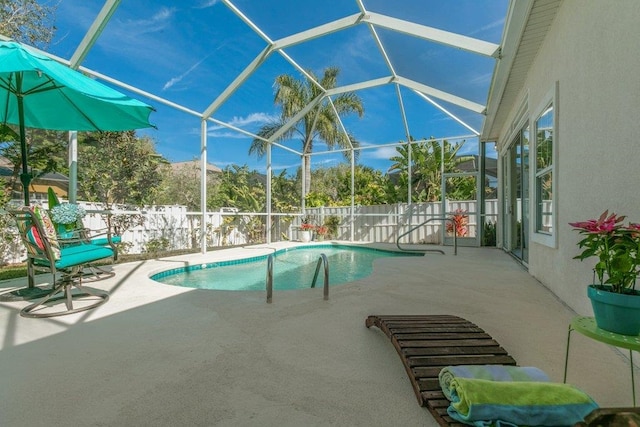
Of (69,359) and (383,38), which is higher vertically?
(383,38)

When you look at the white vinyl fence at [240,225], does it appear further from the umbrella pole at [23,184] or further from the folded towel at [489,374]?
the folded towel at [489,374]

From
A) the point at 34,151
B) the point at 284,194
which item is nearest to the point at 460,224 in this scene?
the point at 284,194

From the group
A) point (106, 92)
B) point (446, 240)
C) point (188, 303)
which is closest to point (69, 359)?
point (188, 303)

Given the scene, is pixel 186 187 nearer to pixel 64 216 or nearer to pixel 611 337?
pixel 64 216

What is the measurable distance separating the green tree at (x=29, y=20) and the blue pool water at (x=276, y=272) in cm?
640

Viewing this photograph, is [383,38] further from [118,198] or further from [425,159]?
[118,198]

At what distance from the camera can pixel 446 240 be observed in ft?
34.2

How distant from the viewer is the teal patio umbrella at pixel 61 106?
3713mm

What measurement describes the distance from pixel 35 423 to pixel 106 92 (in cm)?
361

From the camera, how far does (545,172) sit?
447 centimetres

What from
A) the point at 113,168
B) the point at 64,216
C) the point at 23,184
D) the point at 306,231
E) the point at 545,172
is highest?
the point at 113,168

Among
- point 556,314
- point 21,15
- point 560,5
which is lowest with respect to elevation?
point 556,314

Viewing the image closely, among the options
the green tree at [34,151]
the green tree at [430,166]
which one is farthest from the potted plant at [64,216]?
the green tree at [430,166]

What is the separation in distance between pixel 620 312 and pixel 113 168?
31.4 feet
